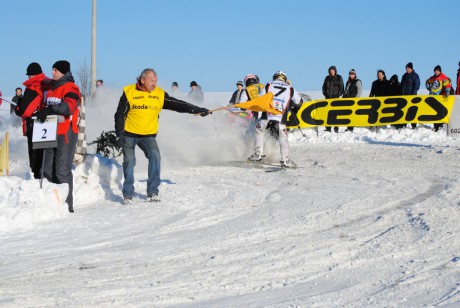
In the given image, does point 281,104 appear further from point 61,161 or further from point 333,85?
point 333,85

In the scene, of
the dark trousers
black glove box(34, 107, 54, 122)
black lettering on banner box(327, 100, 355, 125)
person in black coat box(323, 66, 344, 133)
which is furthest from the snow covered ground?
person in black coat box(323, 66, 344, 133)

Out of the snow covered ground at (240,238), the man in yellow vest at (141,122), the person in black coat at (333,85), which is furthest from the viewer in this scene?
the person in black coat at (333,85)

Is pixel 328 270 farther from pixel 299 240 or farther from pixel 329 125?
pixel 329 125

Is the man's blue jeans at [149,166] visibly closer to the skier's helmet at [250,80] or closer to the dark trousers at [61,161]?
the dark trousers at [61,161]

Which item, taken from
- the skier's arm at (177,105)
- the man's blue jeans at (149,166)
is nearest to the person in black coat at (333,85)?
the skier's arm at (177,105)

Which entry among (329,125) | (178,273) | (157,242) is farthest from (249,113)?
(178,273)

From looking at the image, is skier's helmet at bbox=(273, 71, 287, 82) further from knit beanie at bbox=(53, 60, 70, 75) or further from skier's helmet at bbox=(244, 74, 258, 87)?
knit beanie at bbox=(53, 60, 70, 75)

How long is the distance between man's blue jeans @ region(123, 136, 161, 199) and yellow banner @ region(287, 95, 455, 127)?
518 inches

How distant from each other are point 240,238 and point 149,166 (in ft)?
11.7

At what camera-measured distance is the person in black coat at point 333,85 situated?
25516mm

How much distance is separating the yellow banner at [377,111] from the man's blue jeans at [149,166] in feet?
43.2

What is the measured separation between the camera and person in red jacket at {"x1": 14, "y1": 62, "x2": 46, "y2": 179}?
1109 cm

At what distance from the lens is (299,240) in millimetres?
8055

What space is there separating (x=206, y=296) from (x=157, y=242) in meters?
2.49
